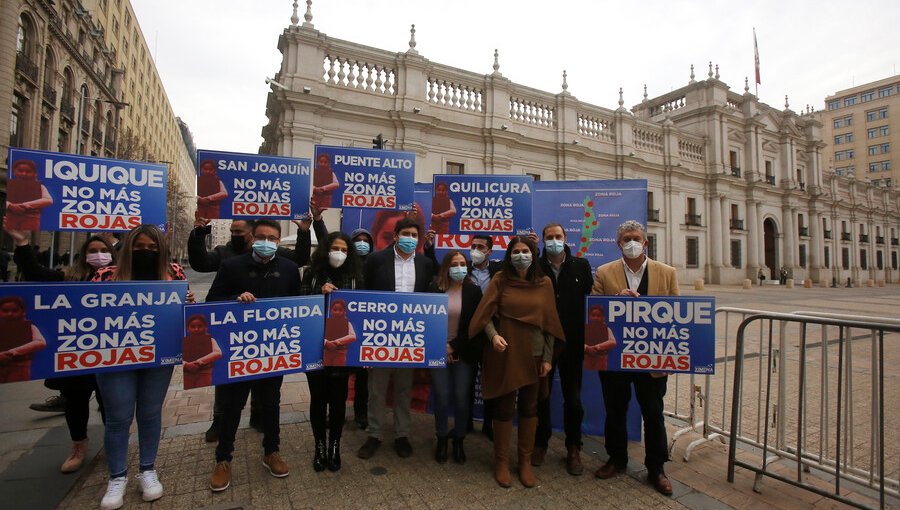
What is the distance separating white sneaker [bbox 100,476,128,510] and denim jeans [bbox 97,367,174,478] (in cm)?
4

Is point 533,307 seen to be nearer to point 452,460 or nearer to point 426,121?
point 452,460

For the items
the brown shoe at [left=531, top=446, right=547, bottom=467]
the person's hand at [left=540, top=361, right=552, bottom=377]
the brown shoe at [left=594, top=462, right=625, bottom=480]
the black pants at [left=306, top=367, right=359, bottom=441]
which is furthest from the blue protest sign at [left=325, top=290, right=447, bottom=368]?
the brown shoe at [left=594, top=462, right=625, bottom=480]

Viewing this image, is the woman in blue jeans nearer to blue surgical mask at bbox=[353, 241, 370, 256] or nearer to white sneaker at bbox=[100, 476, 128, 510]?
blue surgical mask at bbox=[353, 241, 370, 256]

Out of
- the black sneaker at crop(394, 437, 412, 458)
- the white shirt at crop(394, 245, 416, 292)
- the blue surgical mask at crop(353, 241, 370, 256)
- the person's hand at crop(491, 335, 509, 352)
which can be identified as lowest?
the black sneaker at crop(394, 437, 412, 458)

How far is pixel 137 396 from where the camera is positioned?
9.86 feet

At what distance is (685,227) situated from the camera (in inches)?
1176

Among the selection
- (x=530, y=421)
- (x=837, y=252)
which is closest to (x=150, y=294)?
(x=530, y=421)

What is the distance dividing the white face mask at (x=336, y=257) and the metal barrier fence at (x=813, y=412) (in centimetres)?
322

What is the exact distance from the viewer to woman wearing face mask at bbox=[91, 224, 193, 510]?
2834mm

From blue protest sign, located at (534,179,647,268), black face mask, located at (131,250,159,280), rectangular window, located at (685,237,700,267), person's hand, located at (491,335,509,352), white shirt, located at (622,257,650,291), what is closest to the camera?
black face mask, located at (131,250,159,280)

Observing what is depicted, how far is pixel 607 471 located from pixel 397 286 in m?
2.30

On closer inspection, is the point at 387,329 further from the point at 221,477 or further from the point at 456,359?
the point at 221,477

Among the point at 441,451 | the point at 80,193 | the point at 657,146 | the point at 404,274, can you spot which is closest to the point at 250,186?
the point at 80,193

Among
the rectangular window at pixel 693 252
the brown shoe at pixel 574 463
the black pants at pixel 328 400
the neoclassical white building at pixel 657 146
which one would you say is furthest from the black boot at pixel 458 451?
the rectangular window at pixel 693 252
